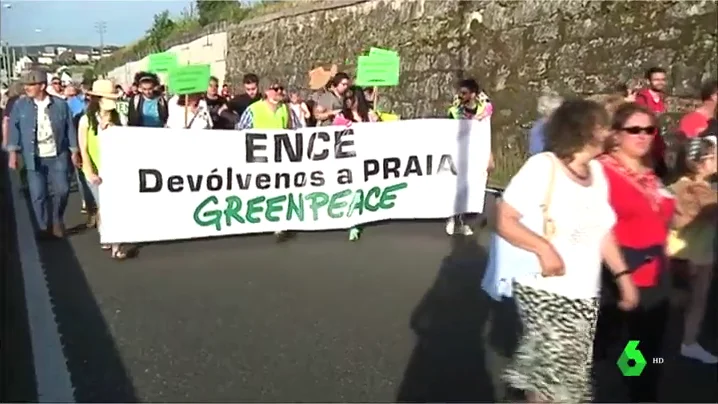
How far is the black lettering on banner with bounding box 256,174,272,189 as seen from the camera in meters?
8.91

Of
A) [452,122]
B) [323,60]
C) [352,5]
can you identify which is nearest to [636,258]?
[452,122]

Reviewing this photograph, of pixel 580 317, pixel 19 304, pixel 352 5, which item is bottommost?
pixel 19 304

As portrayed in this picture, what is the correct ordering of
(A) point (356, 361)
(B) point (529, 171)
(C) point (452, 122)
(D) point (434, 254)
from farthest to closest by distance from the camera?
(C) point (452, 122), (D) point (434, 254), (A) point (356, 361), (B) point (529, 171)

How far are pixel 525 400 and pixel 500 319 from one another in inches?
92.4

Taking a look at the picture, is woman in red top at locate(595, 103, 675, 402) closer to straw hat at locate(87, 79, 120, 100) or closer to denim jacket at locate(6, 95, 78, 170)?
straw hat at locate(87, 79, 120, 100)

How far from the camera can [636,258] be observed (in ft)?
14.1

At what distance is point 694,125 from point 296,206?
4.46 m

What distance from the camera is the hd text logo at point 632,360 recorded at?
4574 mm

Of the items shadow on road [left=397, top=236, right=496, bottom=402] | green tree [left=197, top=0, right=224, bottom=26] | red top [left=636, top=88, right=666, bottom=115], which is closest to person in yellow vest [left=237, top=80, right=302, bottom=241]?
shadow on road [left=397, top=236, right=496, bottom=402]

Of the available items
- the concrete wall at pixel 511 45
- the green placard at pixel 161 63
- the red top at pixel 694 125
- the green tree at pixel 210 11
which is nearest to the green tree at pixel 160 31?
the green tree at pixel 210 11

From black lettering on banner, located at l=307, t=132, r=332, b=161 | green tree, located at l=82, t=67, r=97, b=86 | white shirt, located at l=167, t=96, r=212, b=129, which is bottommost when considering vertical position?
black lettering on banner, located at l=307, t=132, r=332, b=161

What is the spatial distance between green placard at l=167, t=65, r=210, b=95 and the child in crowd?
5.31m

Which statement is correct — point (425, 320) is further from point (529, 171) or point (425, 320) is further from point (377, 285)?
point (529, 171)

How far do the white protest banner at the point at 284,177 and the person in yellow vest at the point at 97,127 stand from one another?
0.45 feet
